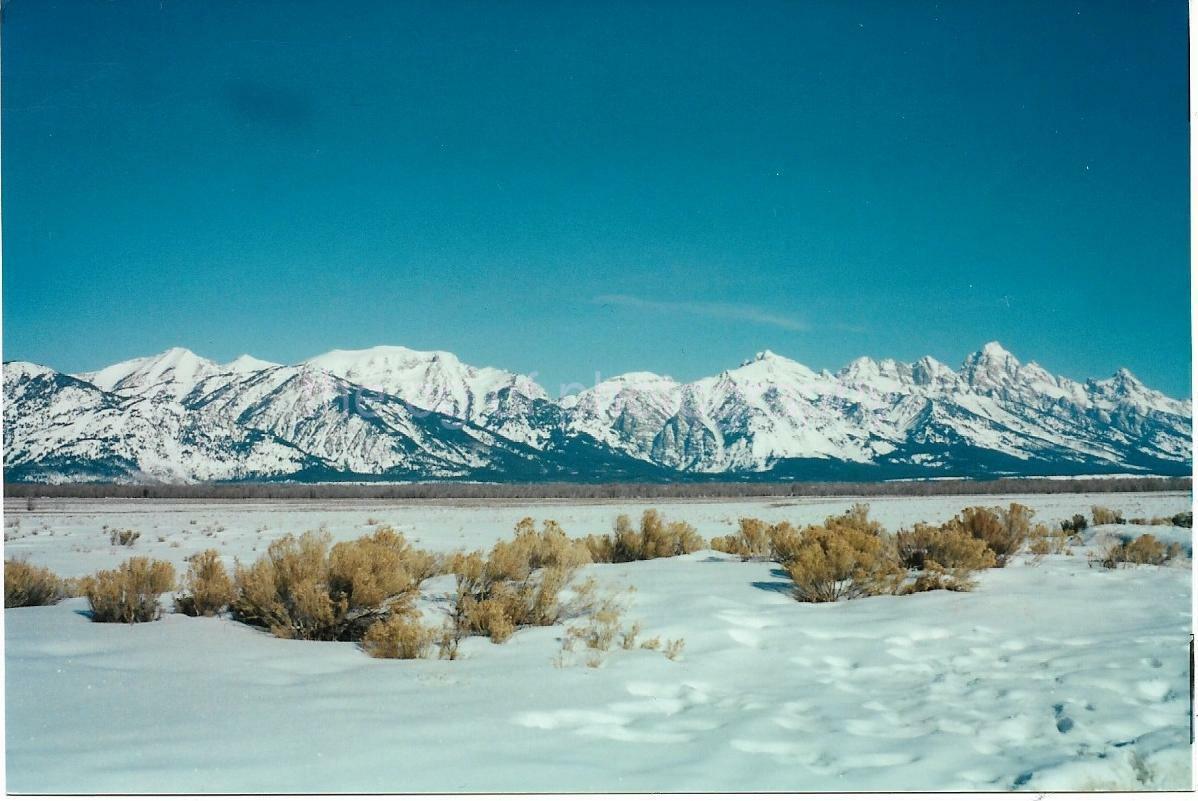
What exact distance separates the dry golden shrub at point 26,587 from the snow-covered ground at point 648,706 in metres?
0.57

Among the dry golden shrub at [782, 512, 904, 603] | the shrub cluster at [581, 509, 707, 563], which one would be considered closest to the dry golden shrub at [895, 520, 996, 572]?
the dry golden shrub at [782, 512, 904, 603]

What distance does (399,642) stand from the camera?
5316mm

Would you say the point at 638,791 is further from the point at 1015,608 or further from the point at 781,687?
the point at 1015,608

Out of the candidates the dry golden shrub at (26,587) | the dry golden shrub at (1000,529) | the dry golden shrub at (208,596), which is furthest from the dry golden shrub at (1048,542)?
the dry golden shrub at (26,587)

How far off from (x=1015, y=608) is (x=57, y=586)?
840 centimetres

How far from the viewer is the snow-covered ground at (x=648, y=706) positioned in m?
3.89

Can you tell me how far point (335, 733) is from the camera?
4.07 meters

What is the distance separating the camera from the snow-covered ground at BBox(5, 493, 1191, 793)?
12.8 ft

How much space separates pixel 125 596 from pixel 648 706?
4.34 metres

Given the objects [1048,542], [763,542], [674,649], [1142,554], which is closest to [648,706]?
[674,649]

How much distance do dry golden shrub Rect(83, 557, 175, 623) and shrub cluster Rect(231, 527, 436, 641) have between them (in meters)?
0.64

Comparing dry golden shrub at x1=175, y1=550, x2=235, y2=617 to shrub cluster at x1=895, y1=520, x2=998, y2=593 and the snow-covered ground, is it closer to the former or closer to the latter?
the snow-covered ground

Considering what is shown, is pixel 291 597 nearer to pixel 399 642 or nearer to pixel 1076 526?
pixel 399 642

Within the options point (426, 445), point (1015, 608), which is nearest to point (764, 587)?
point (1015, 608)
